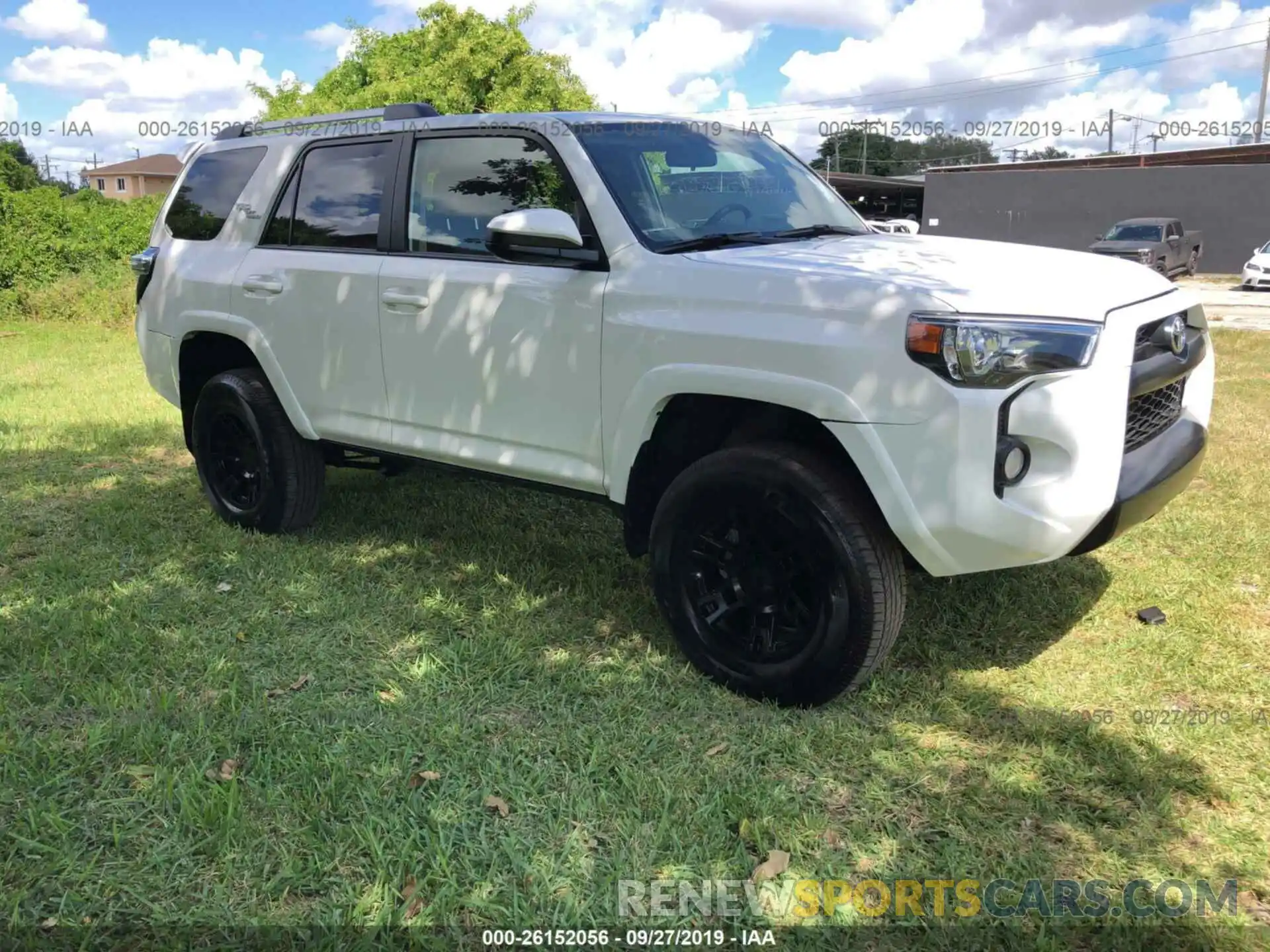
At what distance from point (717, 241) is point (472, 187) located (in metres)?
1.07

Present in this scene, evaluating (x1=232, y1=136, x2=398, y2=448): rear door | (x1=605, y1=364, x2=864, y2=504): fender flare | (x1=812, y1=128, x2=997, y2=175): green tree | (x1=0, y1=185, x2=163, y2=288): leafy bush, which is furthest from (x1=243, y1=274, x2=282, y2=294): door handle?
(x1=812, y1=128, x2=997, y2=175): green tree

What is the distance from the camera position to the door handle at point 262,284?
4.53 m

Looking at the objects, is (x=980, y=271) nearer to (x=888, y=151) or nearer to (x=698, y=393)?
(x=698, y=393)

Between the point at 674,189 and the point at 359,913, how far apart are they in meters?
2.63

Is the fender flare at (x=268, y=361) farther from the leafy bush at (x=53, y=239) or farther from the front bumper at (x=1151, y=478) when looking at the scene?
the leafy bush at (x=53, y=239)

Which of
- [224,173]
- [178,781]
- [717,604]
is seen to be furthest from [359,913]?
[224,173]

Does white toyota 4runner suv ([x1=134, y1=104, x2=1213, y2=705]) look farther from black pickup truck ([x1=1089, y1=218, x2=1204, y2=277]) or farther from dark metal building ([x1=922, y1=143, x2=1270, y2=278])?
dark metal building ([x1=922, y1=143, x2=1270, y2=278])

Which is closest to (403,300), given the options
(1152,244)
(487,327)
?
(487,327)

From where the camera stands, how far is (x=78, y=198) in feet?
71.3

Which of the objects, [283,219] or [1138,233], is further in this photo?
[1138,233]

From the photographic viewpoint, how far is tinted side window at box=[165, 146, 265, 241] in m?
4.88

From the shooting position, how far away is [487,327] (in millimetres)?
3793

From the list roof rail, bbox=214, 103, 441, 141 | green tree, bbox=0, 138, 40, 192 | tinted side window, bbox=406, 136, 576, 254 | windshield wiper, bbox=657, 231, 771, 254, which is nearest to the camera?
windshield wiper, bbox=657, 231, 771, 254

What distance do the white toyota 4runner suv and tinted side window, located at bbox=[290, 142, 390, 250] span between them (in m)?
0.01
